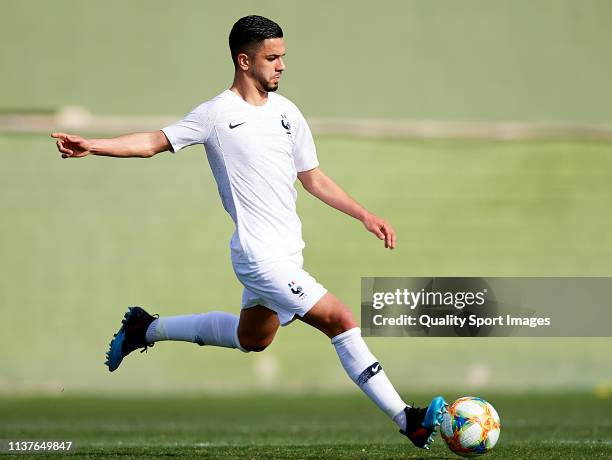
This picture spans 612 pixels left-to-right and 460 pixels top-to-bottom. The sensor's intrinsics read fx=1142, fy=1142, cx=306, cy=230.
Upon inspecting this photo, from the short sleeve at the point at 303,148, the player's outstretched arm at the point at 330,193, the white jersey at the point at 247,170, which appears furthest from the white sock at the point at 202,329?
the short sleeve at the point at 303,148

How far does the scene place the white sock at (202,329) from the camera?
669cm

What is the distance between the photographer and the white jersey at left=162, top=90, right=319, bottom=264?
596 cm

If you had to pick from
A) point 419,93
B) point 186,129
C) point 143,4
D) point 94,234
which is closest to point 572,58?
point 419,93

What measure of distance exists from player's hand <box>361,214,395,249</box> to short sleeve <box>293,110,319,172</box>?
1.53 feet

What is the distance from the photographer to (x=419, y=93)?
15.1 meters

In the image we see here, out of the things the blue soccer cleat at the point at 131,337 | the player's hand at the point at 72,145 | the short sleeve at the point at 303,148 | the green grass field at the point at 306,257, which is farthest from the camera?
the green grass field at the point at 306,257

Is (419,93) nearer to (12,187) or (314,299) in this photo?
(12,187)

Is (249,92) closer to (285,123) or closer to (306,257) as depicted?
(285,123)

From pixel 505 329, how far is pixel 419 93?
11.0 feet

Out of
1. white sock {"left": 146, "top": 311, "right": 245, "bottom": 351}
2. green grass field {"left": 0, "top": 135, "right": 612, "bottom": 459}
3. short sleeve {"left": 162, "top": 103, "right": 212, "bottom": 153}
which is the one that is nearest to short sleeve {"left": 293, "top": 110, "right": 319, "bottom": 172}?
short sleeve {"left": 162, "top": 103, "right": 212, "bottom": 153}

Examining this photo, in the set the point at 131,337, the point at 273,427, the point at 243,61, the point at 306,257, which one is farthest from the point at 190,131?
the point at 306,257

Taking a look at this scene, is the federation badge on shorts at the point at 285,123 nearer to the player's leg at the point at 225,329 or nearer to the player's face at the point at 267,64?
the player's face at the point at 267,64

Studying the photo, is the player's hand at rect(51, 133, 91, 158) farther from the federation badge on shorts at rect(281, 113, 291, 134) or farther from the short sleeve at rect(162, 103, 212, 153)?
the federation badge on shorts at rect(281, 113, 291, 134)

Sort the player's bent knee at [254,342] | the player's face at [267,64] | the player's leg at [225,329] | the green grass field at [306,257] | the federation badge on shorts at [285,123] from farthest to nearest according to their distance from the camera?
1. the green grass field at [306,257]
2. the player's bent knee at [254,342]
3. the player's leg at [225,329]
4. the federation badge on shorts at [285,123]
5. the player's face at [267,64]
